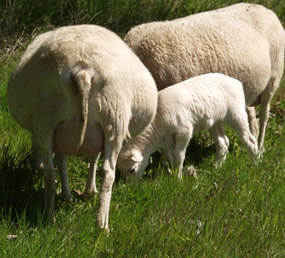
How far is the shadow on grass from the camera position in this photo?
14.8 ft

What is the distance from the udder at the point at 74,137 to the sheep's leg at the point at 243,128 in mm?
2165

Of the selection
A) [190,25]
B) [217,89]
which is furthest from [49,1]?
[217,89]

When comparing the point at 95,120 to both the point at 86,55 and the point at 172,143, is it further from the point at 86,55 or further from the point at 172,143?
the point at 172,143

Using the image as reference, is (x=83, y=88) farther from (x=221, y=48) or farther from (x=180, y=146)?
(x=221, y=48)

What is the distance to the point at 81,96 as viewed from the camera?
3.84 m

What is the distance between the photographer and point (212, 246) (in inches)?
152

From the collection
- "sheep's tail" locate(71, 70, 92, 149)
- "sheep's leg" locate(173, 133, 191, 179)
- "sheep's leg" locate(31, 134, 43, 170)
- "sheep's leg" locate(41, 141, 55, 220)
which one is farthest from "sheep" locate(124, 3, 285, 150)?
"sheep's tail" locate(71, 70, 92, 149)

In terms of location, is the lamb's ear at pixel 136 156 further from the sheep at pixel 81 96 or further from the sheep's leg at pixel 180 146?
the sheep at pixel 81 96

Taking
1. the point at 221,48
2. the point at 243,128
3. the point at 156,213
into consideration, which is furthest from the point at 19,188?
the point at 221,48

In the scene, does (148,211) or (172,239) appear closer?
(172,239)

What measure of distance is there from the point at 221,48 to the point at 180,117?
94 cm

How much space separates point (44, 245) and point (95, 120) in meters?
0.82

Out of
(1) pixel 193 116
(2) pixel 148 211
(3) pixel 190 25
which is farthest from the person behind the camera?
(3) pixel 190 25

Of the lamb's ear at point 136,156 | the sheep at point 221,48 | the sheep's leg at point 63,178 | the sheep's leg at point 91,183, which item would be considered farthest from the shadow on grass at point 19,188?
the sheep at point 221,48
